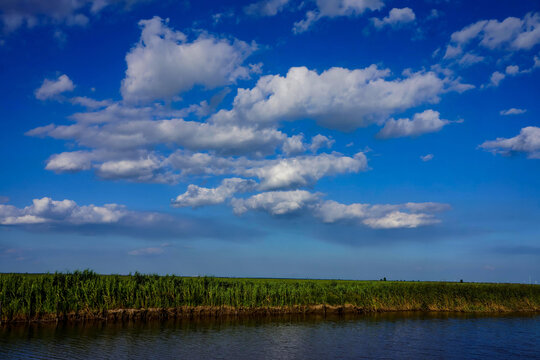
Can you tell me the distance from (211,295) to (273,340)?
1350cm

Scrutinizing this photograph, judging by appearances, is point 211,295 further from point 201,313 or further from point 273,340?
point 273,340

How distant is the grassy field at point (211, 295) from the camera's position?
123ft

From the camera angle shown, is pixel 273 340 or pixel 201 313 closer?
pixel 273 340

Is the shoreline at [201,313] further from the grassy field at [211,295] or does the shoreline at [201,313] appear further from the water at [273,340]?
the water at [273,340]

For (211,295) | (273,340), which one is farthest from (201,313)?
(273,340)

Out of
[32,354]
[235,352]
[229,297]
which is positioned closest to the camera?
[32,354]

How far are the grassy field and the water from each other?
255 centimetres

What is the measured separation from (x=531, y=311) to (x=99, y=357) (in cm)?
6418

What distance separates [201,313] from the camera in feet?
145

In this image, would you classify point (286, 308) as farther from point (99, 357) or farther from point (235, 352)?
point (99, 357)

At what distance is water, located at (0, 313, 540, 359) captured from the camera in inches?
1086

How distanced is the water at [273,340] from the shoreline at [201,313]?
1954 mm

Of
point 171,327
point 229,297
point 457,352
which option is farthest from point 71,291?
point 457,352

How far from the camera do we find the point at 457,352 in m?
31.1
